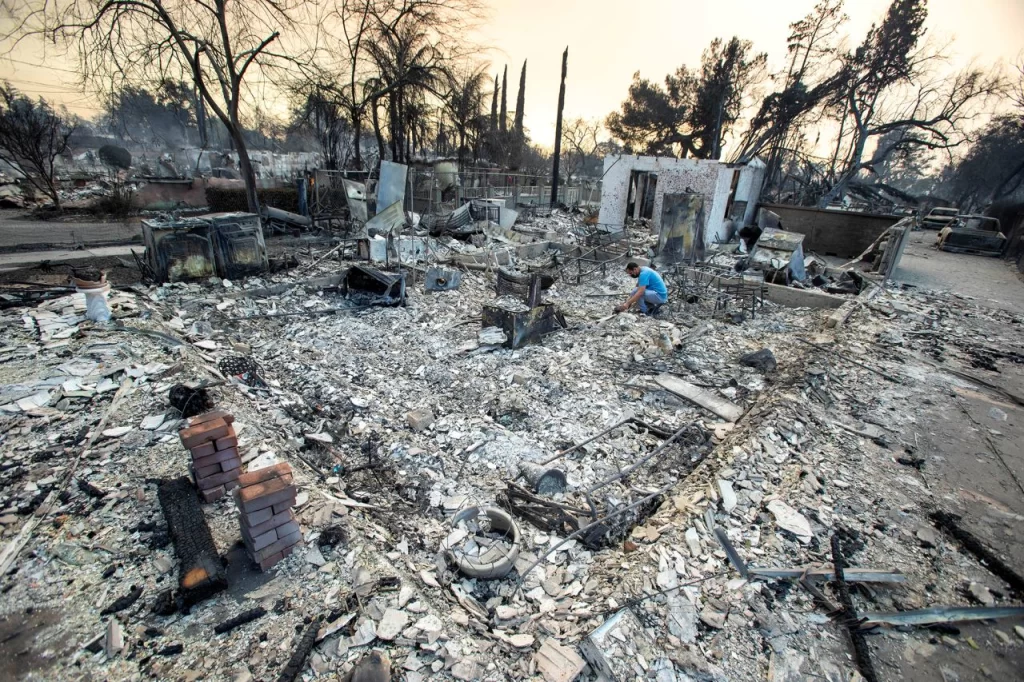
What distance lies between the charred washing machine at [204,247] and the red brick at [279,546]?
304 inches

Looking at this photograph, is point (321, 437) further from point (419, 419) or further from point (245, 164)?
point (245, 164)

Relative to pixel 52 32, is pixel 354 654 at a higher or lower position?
lower

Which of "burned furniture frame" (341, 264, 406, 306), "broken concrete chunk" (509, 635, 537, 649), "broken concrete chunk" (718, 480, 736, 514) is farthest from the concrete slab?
"broken concrete chunk" (718, 480, 736, 514)

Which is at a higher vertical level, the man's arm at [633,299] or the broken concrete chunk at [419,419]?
the man's arm at [633,299]

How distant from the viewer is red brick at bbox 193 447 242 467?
120 inches

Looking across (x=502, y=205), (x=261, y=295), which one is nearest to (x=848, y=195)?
(x=502, y=205)

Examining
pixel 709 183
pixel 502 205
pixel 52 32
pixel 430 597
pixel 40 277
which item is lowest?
pixel 430 597

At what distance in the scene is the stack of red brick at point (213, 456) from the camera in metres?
3.00

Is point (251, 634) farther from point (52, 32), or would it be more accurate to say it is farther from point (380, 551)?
point (52, 32)

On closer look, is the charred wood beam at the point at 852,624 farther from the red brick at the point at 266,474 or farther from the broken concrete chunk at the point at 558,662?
the red brick at the point at 266,474

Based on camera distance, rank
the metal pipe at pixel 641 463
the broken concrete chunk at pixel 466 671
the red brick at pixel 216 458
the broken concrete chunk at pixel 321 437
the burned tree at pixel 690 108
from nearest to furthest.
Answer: the broken concrete chunk at pixel 466 671 → the red brick at pixel 216 458 → the metal pipe at pixel 641 463 → the broken concrete chunk at pixel 321 437 → the burned tree at pixel 690 108

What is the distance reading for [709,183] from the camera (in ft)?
47.2

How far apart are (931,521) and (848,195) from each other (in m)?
30.7

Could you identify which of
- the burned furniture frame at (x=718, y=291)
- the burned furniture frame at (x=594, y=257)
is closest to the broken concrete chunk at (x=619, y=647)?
the burned furniture frame at (x=718, y=291)
